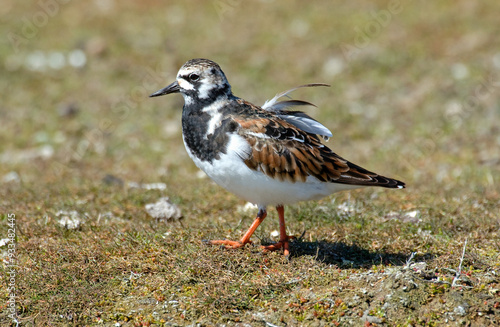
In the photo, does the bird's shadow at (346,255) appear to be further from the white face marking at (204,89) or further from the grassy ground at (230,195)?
the white face marking at (204,89)

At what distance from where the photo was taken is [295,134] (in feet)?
21.1

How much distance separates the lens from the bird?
6.07 metres

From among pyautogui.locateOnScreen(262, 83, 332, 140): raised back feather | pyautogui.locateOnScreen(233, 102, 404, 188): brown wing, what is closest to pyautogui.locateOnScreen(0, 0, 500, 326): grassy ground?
pyautogui.locateOnScreen(233, 102, 404, 188): brown wing

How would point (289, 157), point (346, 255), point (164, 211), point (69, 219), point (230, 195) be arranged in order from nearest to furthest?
1. point (289, 157)
2. point (346, 255)
3. point (69, 219)
4. point (164, 211)
5. point (230, 195)

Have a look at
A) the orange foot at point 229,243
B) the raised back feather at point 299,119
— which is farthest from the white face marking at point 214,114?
the orange foot at point 229,243

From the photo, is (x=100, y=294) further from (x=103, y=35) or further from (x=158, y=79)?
(x=103, y=35)

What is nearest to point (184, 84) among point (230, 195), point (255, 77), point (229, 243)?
point (229, 243)

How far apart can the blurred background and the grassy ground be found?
5 cm

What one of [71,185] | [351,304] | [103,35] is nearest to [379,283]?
[351,304]

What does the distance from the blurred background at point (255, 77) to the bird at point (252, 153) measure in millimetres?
3919

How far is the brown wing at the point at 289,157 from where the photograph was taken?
20.1ft

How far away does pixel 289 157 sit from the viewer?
6207mm

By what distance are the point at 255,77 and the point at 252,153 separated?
332 inches

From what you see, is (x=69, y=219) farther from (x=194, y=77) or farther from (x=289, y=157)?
(x=289, y=157)
